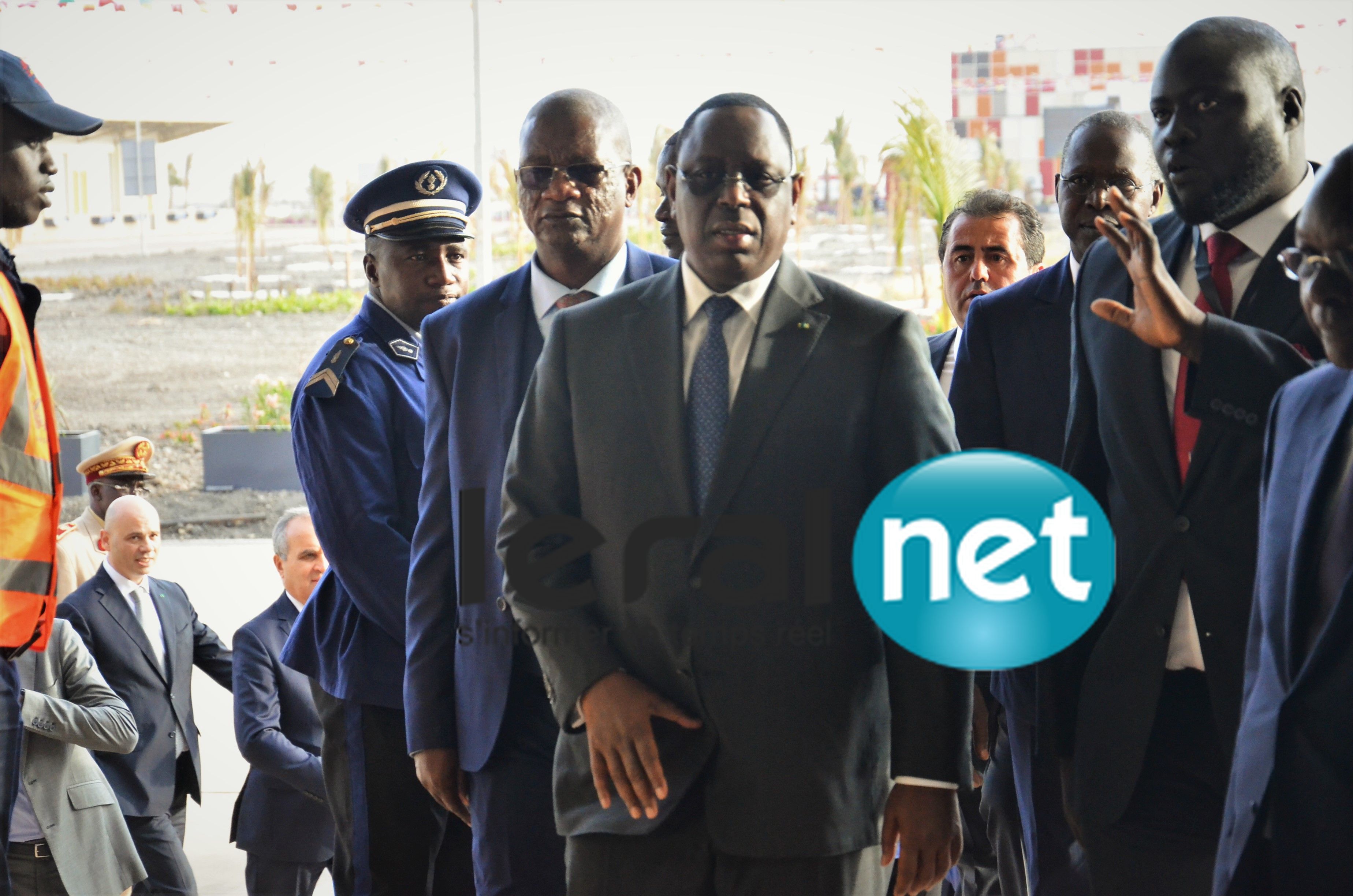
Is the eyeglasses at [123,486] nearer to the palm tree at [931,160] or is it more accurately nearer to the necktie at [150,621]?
the necktie at [150,621]

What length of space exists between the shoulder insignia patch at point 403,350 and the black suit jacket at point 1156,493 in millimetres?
1310

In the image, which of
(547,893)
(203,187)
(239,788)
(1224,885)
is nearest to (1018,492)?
(1224,885)

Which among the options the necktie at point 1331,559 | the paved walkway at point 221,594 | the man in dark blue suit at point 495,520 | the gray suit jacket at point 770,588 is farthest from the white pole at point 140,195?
the necktie at point 1331,559

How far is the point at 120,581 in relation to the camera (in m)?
3.95

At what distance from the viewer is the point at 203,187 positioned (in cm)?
451

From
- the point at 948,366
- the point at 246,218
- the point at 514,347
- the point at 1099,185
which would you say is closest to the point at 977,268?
the point at 948,366

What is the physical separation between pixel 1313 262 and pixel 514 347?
1184 mm

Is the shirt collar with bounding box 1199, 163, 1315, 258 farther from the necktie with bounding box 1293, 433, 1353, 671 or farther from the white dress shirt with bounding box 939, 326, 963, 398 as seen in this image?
the white dress shirt with bounding box 939, 326, 963, 398

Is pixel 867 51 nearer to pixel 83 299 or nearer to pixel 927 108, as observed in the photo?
pixel 927 108

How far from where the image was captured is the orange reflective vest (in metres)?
2.53

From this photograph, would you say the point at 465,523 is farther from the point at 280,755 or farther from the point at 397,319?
the point at 280,755

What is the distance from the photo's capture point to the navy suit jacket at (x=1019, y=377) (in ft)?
6.72

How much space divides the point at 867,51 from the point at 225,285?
2.79 meters

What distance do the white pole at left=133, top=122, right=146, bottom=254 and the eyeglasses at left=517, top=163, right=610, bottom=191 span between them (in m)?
2.48
